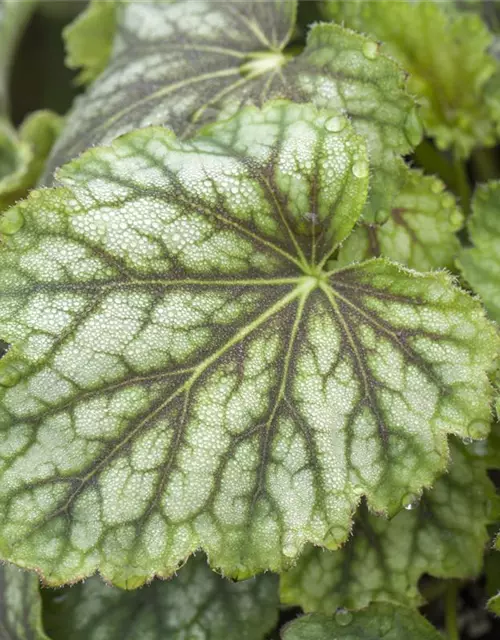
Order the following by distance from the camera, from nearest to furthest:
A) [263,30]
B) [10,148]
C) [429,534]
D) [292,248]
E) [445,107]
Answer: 1. [292,248]
2. [429,534]
3. [263,30]
4. [445,107]
5. [10,148]

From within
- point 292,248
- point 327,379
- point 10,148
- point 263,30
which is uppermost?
point 10,148

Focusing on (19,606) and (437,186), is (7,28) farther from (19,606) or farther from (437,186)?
(19,606)

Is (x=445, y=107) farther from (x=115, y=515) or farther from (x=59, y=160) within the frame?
(x=115, y=515)

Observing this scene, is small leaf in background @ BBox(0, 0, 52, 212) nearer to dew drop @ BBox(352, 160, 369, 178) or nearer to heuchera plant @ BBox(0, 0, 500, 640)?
heuchera plant @ BBox(0, 0, 500, 640)

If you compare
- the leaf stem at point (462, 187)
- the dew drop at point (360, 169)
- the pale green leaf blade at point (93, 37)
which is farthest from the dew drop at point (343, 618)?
the pale green leaf blade at point (93, 37)

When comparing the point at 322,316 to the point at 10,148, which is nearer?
the point at 322,316

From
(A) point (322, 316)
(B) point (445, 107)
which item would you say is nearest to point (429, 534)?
(A) point (322, 316)
